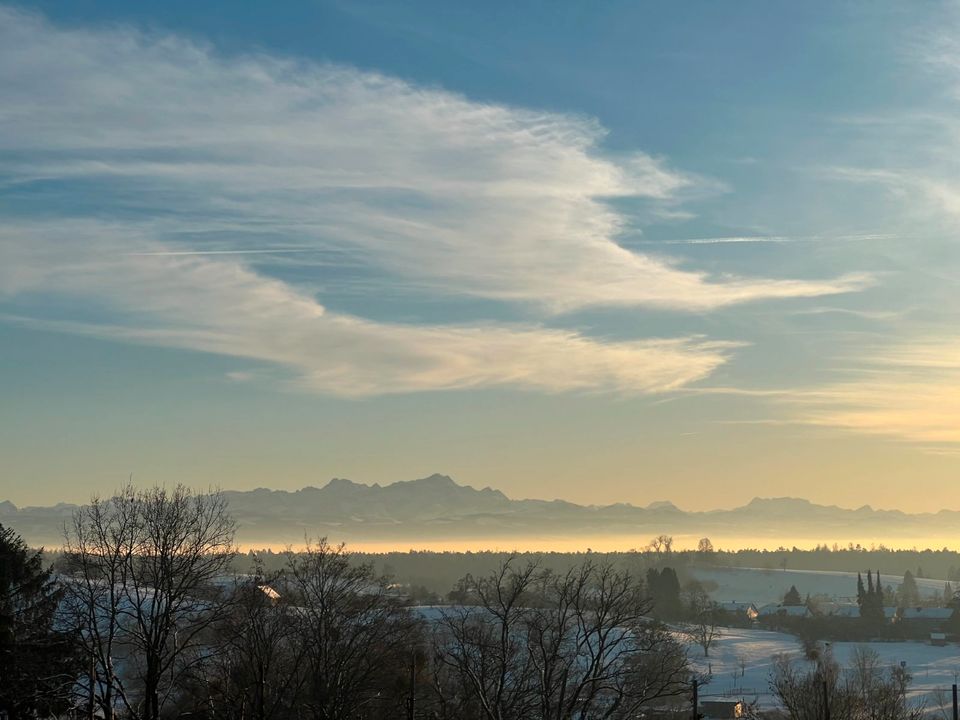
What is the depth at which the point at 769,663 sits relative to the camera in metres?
176

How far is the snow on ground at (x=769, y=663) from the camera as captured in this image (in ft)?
482

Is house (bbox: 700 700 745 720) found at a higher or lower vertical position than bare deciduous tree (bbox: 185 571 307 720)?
lower

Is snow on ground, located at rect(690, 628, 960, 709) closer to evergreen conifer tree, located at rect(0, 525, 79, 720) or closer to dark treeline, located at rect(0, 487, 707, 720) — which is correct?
dark treeline, located at rect(0, 487, 707, 720)

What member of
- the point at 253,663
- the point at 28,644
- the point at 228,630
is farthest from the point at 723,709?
the point at 28,644

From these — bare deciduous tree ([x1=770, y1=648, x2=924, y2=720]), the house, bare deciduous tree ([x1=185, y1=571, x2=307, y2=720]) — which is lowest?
the house

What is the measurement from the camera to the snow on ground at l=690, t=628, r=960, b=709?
5787 inches

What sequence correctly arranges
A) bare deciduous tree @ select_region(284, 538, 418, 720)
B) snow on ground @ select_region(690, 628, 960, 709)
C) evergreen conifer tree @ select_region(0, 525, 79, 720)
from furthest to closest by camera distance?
snow on ground @ select_region(690, 628, 960, 709) < bare deciduous tree @ select_region(284, 538, 418, 720) < evergreen conifer tree @ select_region(0, 525, 79, 720)

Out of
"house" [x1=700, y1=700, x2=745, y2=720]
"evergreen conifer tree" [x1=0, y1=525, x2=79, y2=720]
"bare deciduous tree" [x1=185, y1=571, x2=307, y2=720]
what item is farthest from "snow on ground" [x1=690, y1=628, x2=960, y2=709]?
"evergreen conifer tree" [x1=0, y1=525, x2=79, y2=720]

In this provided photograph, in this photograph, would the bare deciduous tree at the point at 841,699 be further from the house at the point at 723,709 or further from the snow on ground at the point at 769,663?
the house at the point at 723,709

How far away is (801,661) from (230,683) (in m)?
126

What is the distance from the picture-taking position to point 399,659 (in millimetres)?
76312

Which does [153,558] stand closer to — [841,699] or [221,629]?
[221,629]

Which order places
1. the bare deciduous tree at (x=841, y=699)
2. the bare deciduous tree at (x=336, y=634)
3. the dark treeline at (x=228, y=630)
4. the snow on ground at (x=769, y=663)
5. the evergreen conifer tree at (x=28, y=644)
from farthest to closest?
the snow on ground at (x=769, y=663) < the bare deciduous tree at (x=841, y=699) < the bare deciduous tree at (x=336, y=634) < the evergreen conifer tree at (x=28, y=644) < the dark treeline at (x=228, y=630)

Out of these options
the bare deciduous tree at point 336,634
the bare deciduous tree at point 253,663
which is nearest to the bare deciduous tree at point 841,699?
the bare deciduous tree at point 336,634
